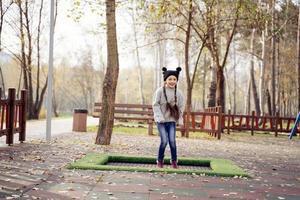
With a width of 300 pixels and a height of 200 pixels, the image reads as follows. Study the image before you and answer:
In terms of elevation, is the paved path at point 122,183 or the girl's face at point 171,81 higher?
the girl's face at point 171,81

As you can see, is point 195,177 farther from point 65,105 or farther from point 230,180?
Result: point 65,105

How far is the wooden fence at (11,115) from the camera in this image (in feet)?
38.1

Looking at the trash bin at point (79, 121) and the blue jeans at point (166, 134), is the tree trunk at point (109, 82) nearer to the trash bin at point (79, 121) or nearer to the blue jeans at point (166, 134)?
the blue jeans at point (166, 134)

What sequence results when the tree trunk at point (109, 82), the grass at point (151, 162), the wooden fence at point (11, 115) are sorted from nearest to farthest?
the grass at point (151, 162) → the wooden fence at point (11, 115) → the tree trunk at point (109, 82)

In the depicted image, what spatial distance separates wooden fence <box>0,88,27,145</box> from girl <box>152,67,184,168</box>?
4.30m

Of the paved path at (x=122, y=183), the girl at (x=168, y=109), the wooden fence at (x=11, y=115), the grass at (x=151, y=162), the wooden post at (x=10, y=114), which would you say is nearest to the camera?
the paved path at (x=122, y=183)

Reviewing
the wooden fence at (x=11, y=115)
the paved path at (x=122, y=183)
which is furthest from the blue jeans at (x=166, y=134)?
the wooden fence at (x=11, y=115)

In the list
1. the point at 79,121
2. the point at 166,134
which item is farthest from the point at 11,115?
the point at 79,121

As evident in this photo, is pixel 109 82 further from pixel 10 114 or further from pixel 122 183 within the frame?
pixel 122 183

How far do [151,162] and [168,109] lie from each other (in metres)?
1.62

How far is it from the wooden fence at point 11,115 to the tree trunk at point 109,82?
2127mm

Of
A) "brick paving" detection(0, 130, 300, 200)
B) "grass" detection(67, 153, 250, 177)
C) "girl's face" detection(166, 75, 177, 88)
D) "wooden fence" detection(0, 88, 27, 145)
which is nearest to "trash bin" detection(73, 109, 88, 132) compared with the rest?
"wooden fence" detection(0, 88, 27, 145)

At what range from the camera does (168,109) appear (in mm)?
8914

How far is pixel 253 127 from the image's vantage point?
23.2 meters
